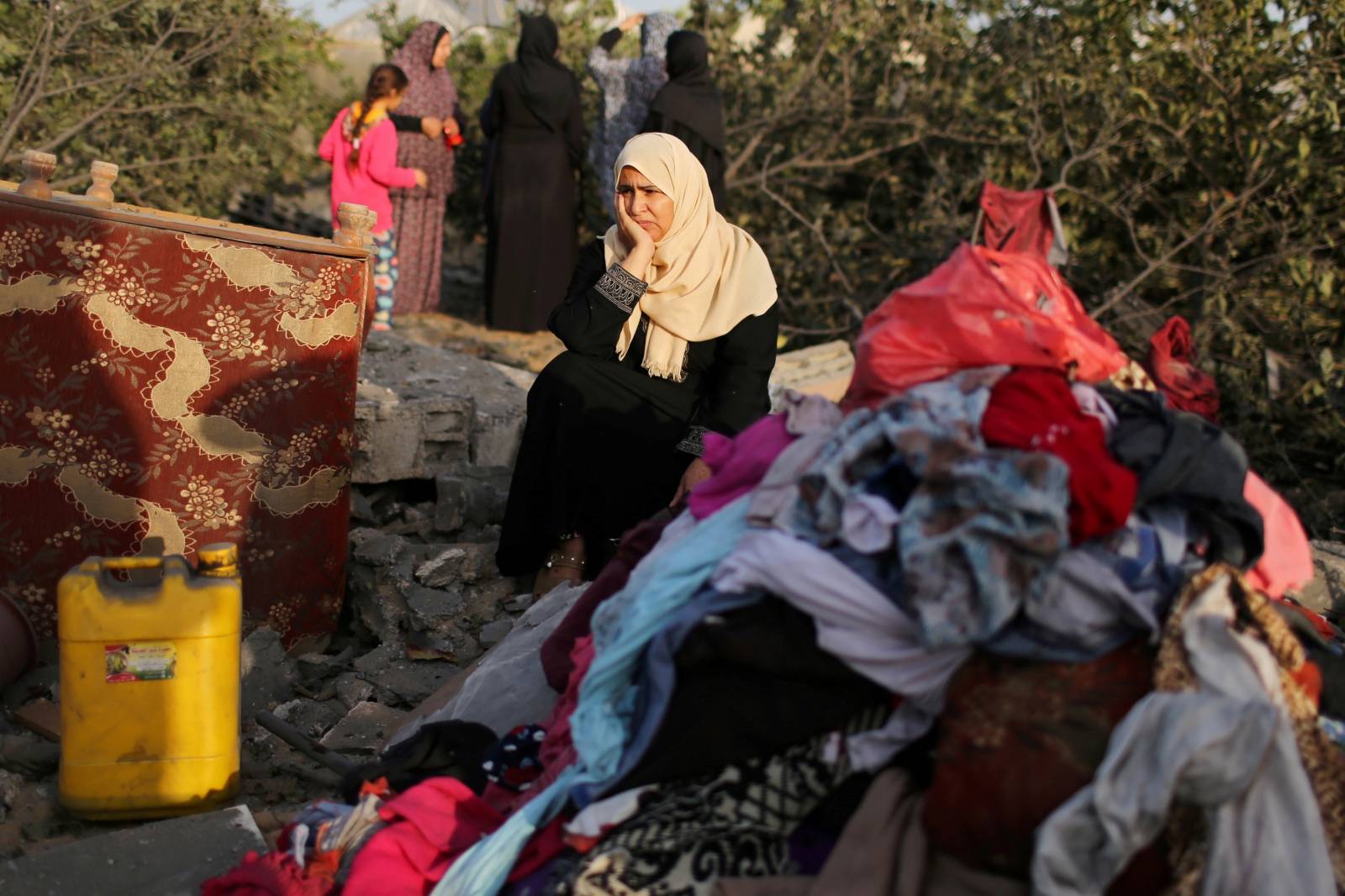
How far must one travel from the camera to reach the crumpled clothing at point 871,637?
2.01 metres

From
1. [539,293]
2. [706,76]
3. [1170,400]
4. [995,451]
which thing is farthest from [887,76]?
[995,451]

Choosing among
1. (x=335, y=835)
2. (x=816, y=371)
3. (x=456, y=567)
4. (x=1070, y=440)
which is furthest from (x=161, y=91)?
(x=1070, y=440)

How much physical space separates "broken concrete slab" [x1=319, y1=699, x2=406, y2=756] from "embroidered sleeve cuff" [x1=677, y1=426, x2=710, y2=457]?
1132 mm

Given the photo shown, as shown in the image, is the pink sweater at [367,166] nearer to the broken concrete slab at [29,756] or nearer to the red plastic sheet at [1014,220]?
the red plastic sheet at [1014,220]

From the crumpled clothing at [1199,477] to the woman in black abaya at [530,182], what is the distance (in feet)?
21.3

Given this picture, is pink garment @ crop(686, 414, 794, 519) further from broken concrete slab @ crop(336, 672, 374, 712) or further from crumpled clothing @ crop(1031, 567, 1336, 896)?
broken concrete slab @ crop(336, 672, 374, 712)

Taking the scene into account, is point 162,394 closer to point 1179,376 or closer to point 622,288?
point 622,288

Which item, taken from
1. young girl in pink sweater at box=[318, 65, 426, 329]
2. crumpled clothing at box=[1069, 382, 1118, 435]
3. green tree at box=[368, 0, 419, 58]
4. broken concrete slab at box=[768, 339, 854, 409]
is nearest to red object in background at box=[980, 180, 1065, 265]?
broken concrete slab at box=[768, 339, 854, 409]

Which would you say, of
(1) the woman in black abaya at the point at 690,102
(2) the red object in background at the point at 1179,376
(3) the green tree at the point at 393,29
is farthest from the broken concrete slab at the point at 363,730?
(3) the green tree at the point at 393,29

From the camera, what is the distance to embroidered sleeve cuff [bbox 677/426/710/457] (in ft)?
12.7

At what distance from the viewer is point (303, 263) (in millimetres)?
3805

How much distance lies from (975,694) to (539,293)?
678cm

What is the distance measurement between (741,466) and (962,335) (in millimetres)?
497

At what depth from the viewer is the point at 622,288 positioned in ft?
12.5
